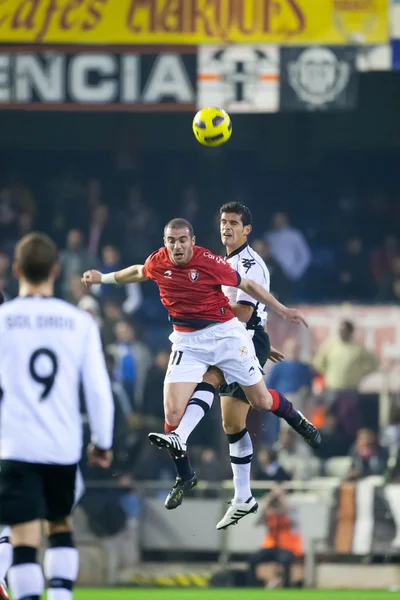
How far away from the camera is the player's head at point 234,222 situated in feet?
33.4

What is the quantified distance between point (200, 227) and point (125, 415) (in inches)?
185

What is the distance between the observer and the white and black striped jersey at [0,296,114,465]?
6953 mm

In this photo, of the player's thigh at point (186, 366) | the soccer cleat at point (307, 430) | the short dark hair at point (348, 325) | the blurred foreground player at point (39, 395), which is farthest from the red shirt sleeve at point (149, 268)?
the short dark hair at point (348, 325)

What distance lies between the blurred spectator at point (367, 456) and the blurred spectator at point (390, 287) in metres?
2.78

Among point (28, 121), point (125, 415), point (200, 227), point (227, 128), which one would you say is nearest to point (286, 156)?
point (200, 227)

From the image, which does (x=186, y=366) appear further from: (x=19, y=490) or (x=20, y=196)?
(x=20, y=196)

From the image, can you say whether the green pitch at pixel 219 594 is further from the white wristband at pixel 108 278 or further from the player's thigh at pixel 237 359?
the white wristband at pixel 108 278

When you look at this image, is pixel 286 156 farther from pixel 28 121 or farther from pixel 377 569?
pixel 377 569

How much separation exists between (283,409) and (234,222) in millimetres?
1516

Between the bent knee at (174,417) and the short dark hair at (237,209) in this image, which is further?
the short dark hair at (237,209)

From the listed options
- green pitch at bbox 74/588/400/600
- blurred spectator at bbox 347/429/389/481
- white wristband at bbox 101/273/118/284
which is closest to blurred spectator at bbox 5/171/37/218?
blurred spectator at bbox 347/429/389/481

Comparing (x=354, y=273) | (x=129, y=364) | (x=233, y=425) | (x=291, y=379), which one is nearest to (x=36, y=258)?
(x=233, y=425)

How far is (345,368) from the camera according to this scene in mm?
16641

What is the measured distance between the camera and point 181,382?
9.97 metres
